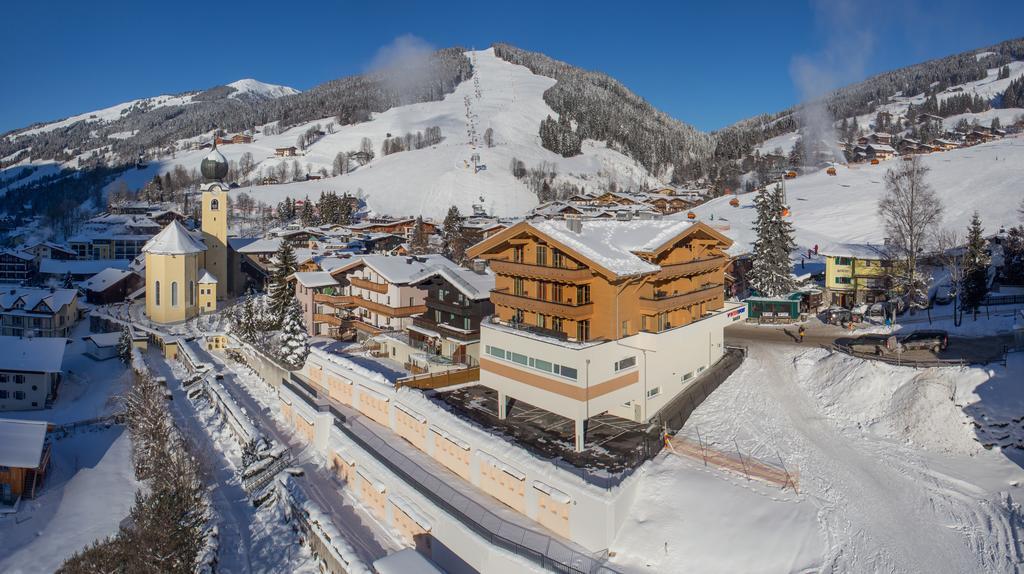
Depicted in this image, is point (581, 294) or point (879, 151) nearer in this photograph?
point (581, 294)

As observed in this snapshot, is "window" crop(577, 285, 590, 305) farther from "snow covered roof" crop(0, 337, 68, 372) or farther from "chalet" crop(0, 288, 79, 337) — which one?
"chalet" crop(0, 288, 79, 337)

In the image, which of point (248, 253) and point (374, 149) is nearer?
point (248, 253)

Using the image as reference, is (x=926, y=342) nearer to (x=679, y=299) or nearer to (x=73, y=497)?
(x=679, y=299)

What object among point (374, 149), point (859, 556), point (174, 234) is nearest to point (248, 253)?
point (174, 234)

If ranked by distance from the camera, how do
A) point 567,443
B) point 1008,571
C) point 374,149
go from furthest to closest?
point 374,149 → point 567,443 → point 1008,571

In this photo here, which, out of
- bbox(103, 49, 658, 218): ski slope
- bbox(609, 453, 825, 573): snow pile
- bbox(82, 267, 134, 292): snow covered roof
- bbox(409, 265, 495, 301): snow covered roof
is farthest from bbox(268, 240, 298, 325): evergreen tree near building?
bbox(103, 49, 658, 218): ski slope

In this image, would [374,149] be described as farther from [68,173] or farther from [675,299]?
[675,299]

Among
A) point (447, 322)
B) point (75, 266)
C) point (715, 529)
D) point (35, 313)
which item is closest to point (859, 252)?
point (447, 322)
